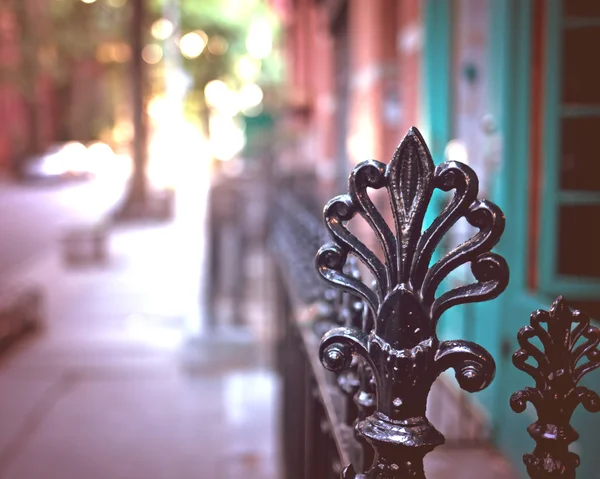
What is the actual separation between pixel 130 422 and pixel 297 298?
329 centimetres

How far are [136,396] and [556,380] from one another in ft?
17.7

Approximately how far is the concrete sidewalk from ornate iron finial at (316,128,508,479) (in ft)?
11.7

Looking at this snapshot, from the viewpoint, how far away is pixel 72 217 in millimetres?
24188

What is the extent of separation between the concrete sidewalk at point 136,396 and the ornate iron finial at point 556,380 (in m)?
3.59

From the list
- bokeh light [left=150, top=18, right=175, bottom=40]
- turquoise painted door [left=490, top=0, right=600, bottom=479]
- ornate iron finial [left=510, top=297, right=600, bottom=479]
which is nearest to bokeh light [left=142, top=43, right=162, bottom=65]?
bokeh light [left=150, top=18, right=175, bottom=40]

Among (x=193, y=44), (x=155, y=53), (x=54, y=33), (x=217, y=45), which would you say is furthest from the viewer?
(x=155, y=53)

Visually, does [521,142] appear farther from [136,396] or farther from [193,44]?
[193,44]

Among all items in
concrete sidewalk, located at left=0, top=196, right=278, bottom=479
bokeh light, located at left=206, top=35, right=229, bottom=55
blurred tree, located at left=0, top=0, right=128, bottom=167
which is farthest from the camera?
bokeh light, located at left=206, top=35, right=229, bottom=55

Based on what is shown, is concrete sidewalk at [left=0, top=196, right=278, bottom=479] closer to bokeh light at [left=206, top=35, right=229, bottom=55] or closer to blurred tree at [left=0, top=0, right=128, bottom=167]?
blurred tree at [left=0, top=0, right=128, bottom=167]

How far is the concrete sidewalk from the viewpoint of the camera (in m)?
4.78

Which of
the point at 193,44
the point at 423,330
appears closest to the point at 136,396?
the point at 423,330

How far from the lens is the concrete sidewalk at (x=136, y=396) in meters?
4.78

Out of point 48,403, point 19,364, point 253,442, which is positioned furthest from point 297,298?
point 19,364

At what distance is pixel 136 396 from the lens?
241 inches
